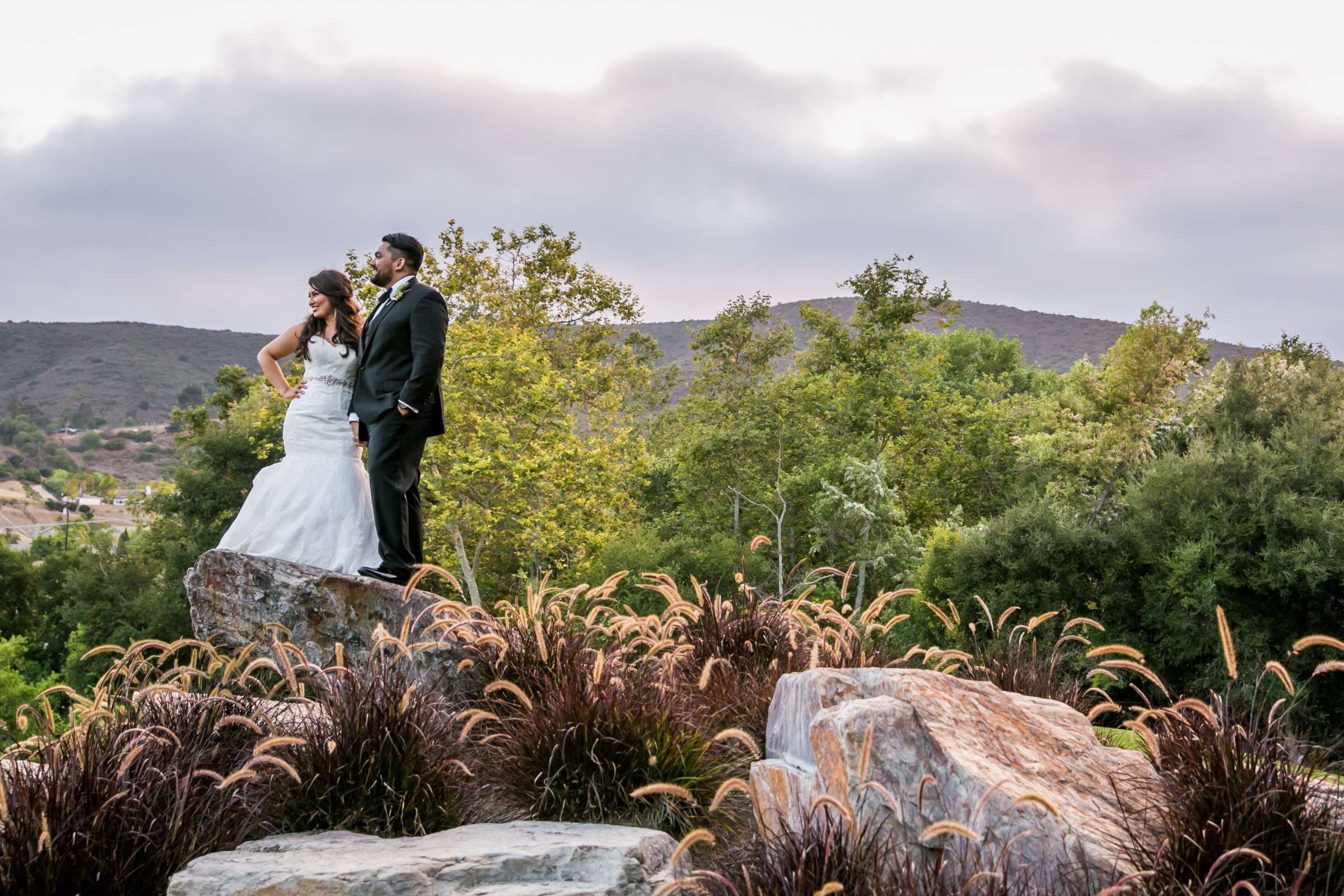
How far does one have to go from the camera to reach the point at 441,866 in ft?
13.3

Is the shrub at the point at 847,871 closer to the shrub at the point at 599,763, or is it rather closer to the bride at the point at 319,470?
the shrub at the point at 599,763

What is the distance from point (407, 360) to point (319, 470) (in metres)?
1.10

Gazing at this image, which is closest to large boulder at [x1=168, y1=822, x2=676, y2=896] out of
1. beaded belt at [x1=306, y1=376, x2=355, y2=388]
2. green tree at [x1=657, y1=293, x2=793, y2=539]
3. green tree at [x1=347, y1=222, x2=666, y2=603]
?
beaded belt at [x1=306, y1=376, x2=355, y2=388]

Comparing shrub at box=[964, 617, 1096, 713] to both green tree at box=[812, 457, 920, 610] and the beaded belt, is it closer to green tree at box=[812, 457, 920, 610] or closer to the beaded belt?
the beaded belt

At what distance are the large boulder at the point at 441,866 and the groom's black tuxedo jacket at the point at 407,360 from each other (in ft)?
11.5

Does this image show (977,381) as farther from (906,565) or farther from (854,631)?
(854,631)

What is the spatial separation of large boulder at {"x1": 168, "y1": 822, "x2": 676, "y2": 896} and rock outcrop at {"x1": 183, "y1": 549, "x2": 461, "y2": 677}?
263cm

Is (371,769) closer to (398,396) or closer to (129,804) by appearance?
(129,804)

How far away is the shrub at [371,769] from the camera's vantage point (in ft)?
15.4

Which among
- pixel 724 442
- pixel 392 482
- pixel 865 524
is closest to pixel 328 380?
pixel 392 482

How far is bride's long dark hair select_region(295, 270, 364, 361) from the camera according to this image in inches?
303

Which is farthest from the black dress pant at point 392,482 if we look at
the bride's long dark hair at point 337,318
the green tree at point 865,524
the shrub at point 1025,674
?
the green tree at point 865,524

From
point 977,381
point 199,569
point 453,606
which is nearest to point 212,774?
point 453,606

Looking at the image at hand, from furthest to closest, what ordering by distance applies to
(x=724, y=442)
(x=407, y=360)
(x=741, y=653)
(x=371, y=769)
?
(x=724, y=442) → (x=407, y=360) → (x=741, y=653) → (x=371, y=769)
